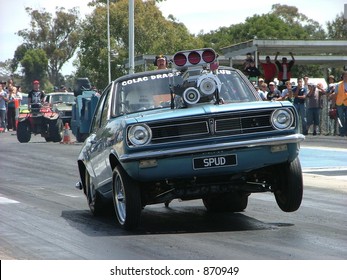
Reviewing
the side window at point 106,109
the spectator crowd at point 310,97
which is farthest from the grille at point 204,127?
the spectator crowd at point 310,97

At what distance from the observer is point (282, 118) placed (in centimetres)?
981

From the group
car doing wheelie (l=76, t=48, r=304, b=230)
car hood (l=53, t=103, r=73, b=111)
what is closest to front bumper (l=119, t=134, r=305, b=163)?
car doing wheelie (l=76, t=48, r=304, b=230)

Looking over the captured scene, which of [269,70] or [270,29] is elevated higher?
[270,29]

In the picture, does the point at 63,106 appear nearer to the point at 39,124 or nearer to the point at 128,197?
the point at 39,124

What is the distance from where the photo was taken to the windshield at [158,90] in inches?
425

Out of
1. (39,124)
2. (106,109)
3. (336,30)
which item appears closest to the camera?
(106,109)

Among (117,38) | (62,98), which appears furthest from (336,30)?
(62,98)

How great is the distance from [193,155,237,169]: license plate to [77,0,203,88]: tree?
53.3 m

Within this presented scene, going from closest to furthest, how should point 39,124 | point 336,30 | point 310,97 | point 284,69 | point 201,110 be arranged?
1. point 201,110
2. point 284,69
3. point 310,97
4. point 39,124
5. point 336,30

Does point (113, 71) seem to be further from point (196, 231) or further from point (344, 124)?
point (196, 231)

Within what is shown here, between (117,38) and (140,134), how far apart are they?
56510 mm

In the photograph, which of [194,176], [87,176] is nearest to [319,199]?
[87,176]

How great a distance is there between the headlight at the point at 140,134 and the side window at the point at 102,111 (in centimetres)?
172

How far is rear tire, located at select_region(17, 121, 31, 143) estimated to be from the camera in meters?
30.8
